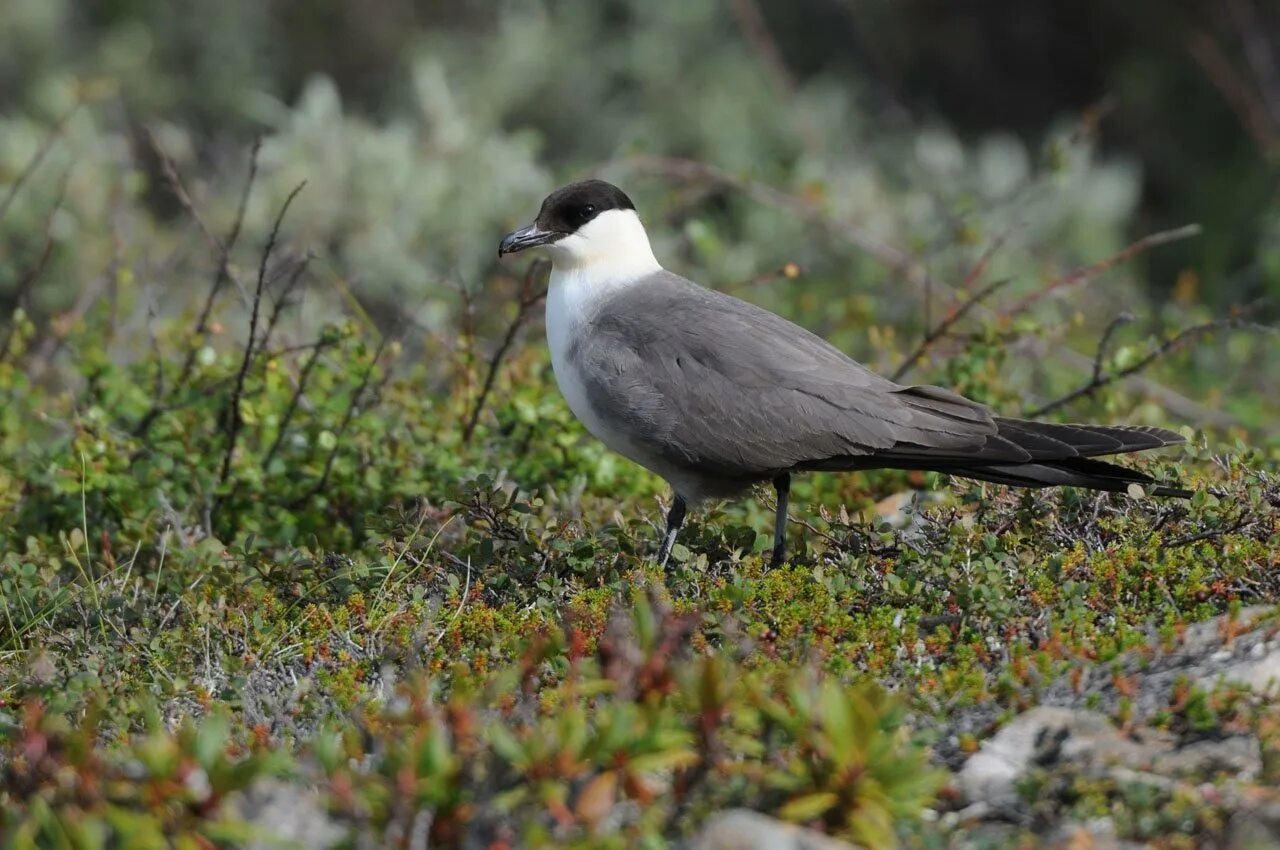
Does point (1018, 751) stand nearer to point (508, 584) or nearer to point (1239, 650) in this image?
point (1239, 650)

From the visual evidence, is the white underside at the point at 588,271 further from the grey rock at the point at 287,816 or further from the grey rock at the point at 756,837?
the grey rock at the point at 756,837

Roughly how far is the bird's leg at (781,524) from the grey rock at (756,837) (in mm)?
1608

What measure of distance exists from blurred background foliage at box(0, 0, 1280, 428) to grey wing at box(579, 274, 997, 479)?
1388 millimetres

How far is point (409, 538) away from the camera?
4.32 m

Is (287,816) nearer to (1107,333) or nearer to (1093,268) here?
(1107,333)

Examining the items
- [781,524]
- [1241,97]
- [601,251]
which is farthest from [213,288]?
[1241,97]

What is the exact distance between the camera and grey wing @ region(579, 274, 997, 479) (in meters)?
4.36

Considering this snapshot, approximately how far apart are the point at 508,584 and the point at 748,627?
0.80 meters

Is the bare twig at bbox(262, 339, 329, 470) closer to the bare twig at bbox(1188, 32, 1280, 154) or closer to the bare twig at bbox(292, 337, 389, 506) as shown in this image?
the bare twig at bbox(292, 337, 389, 506)

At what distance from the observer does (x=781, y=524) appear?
4.49 meters

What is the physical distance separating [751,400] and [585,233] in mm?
950

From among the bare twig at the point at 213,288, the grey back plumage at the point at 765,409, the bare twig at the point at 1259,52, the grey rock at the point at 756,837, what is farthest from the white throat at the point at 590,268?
the bare twig at the point at 1259,52

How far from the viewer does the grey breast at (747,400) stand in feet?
14.3

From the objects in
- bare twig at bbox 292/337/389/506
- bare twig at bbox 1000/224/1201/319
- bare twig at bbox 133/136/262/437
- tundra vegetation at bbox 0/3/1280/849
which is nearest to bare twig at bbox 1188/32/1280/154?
tundra vegetation at bbox 0/3/1280/849
